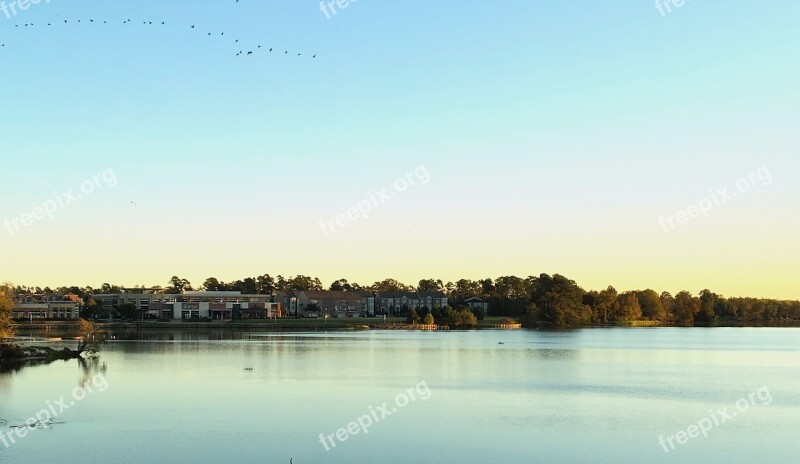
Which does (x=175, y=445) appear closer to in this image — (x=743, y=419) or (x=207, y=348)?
(x=743, y=419)

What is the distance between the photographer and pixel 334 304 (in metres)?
184

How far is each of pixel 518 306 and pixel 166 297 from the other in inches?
2923

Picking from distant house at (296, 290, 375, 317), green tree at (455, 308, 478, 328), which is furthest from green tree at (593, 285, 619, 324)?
distant house at (296, 290, 375, 317)

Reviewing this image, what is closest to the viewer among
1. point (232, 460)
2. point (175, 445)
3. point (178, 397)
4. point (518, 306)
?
point (232, 460)

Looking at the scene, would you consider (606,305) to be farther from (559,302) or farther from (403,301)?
(403,301)

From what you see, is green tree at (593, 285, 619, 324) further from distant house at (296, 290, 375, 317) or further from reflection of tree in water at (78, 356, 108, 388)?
reflection of tree in water at (78, 356, 108, 388)

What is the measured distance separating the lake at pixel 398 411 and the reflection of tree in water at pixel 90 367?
0.18 metres

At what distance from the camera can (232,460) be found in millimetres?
23516

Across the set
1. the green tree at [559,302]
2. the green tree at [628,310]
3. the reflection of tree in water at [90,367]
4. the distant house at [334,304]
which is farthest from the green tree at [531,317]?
the reflection of tree in water at [90,367]

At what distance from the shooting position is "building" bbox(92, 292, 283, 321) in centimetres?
15850

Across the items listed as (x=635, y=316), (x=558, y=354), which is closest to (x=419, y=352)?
(x=558, y=354)

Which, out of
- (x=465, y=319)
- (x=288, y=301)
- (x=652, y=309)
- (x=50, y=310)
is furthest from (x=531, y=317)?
(x=50, y=310)

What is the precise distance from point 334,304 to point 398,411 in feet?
496

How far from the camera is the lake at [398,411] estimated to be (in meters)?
25.0
